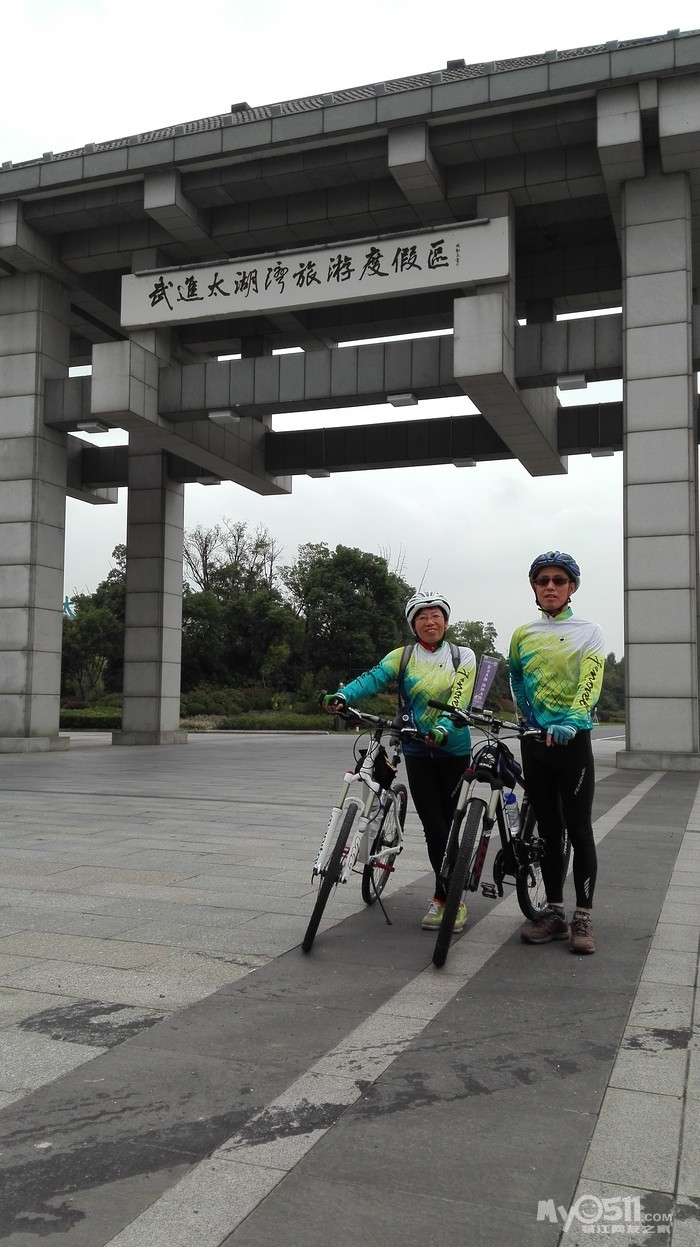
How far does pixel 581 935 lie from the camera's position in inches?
187

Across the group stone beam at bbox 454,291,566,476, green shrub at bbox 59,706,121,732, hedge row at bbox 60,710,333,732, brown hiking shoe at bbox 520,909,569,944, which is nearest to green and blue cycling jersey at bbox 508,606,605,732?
brown hiking shoe at bbox 520,909,569,944

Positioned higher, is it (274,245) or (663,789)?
(274,245)

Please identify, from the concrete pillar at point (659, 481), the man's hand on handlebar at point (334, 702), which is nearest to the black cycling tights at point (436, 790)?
the man's hand on handlebar at point (334, 702)

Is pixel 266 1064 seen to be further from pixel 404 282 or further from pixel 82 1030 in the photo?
pixel 404 282

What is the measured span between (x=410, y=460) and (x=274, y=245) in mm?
5063

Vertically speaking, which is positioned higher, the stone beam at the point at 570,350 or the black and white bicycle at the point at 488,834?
the stone beam at the point at 570,350

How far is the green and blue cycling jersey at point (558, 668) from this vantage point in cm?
474

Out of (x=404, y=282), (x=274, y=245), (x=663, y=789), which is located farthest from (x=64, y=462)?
(x=663, y=789)

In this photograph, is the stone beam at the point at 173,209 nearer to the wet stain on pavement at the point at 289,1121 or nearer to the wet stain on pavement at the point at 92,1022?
the wet stain on pavement at the point at 92,1022

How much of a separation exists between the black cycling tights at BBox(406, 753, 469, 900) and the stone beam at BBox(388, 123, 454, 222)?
13.8 metres

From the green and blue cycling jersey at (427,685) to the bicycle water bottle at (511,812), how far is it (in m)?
0.38

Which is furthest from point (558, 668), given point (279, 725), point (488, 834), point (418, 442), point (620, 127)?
point (279, 725)

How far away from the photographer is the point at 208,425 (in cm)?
2059

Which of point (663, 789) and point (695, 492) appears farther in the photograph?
point (695, 492)
